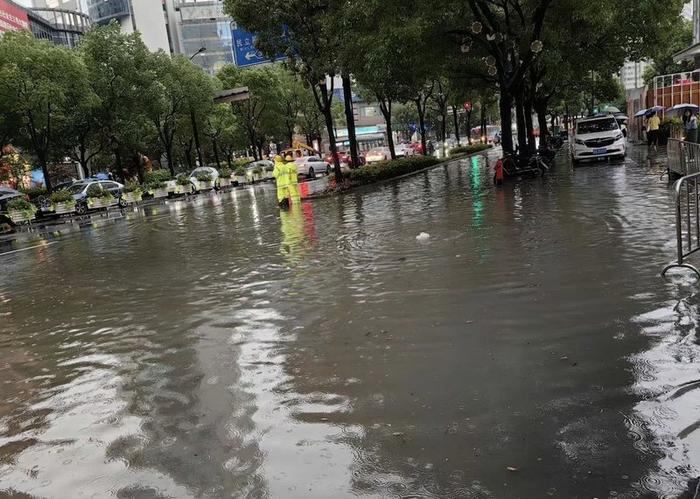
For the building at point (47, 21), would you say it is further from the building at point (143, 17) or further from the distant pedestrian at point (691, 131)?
the distant pedestrian at point (691, 131)

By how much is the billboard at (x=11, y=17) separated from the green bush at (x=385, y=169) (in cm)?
4187

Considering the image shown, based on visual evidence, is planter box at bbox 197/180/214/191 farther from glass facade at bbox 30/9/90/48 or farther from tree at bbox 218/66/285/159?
glass facade at bbox 30/9/90/48

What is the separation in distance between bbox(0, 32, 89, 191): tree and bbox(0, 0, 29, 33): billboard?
31.3 m

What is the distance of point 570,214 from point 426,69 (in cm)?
1103

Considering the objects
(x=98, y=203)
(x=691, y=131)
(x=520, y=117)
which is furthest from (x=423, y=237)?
(x=98, y=203)

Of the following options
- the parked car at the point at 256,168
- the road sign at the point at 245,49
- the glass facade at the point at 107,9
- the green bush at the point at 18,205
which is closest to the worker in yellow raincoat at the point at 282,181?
the road sign at the point at 245,49

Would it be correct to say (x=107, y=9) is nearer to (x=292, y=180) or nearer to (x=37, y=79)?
(x=37, y=79)

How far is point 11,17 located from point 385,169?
4921 centimetres

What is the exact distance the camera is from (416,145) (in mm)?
56469

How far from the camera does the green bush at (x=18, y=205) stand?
82.0ft

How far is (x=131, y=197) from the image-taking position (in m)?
31.3

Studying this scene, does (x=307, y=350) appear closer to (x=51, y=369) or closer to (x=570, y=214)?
(x=51, y=369)

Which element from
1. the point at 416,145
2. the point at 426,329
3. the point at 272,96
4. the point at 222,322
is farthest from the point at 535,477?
the point at 416,145

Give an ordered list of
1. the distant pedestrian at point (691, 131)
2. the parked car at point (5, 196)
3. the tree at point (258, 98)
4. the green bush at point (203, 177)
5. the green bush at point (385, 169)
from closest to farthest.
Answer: the distant pedestrian at point (691, 131), the parked car at point (5, 196), the green bush at point (385, 169), the green bush at point (203, 177), the tree at point (258, 98)
